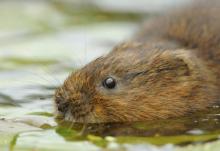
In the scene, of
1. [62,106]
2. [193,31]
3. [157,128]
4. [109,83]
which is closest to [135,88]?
[109,83]

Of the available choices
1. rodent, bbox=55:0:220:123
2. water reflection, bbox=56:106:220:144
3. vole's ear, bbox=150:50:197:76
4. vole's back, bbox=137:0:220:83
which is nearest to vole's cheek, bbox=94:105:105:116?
rodent, bbox=55:0:220:123

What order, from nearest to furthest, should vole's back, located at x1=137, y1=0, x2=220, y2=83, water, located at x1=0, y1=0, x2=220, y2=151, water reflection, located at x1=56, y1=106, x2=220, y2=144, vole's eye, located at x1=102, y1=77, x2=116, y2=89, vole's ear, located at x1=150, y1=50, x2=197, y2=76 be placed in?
water, located at x1=0, y1=0, x2=220, y2=151
water reflection, located at x1=56, y1=106, x2=220, y2=144
vole's eye, located at x1=102, y1=77, x2=116, y2=89
vole's ear, located at x1=150, y1=50, x2=197, y2=76
vole's back, located at x1=137, y1=0, x2=220, y2=83

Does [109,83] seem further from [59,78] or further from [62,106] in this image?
[59,78]

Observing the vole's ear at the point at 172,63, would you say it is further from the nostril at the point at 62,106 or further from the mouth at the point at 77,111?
the nostril at the point at 62,106

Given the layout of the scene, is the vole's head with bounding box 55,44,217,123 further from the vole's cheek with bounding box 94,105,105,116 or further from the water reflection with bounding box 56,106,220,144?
the water reflection with bounding box 56,106,220,144

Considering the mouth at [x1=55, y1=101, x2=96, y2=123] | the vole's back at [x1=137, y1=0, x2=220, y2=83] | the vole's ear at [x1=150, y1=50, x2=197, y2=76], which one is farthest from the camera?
the vole's back at [x1=137, y1=0, x2=220, y2=83]

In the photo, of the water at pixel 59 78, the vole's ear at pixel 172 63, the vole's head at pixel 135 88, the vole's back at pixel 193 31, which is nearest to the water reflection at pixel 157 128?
the water at pixel 59 78

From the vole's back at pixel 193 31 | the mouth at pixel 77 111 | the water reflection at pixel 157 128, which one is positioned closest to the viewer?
the water reflection at pixel 157 128
